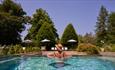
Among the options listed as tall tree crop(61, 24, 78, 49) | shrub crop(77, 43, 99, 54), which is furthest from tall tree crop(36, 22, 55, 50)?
shrub crop(77, 43, 99, 54)

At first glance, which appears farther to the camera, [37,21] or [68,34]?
[37,21]

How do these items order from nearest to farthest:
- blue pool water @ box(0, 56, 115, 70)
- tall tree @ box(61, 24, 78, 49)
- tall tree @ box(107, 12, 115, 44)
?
blue pool water @ box(0, 56, 115, 70) → tall tree @ box(61, 24, 78, 49) → tall tree @ box(107, 12, 115, 44)

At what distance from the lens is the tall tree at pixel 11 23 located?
35.2 m

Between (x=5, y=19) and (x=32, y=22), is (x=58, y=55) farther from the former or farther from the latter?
(x=32, y=22)

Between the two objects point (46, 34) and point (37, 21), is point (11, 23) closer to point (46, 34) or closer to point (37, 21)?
point (46, 34)

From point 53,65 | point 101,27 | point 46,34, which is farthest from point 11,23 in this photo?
point 101,27

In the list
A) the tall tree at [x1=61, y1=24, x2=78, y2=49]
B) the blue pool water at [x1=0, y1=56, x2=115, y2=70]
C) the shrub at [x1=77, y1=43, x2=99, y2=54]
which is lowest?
the blue pool water at [x1=0, y1=56, x2=115, y2=70]

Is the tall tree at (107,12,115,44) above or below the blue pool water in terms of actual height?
above

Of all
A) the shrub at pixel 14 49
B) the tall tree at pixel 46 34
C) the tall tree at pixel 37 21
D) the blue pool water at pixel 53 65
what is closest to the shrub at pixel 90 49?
the shrub at pixel 14 49

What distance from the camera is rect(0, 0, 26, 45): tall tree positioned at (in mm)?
35213

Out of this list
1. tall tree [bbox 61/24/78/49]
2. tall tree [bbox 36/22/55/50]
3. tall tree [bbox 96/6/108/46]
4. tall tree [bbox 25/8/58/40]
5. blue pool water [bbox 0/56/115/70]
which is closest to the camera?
blue pool water [bbox 0/56/115/70]

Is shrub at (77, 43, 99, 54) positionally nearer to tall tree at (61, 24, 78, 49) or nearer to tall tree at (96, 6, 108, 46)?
tall tree at (61, 24, 78, 49)

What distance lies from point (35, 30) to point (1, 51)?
54.8ft

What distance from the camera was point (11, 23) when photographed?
35.7 metres
